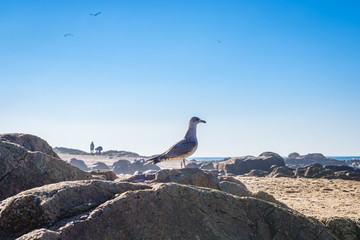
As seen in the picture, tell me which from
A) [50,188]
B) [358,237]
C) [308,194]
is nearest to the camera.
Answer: [50,188]

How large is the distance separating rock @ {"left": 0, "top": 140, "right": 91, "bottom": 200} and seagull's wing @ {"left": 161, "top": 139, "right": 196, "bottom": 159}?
3.84 meters

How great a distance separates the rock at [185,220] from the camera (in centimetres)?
245

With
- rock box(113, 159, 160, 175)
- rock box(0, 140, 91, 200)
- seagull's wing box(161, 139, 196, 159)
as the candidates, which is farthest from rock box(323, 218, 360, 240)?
rock box(113, 159, 160, 175)

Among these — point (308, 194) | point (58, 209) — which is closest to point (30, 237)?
point (58, 209)

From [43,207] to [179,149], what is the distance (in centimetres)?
536

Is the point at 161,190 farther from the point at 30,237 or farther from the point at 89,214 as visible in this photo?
the point at 30,237

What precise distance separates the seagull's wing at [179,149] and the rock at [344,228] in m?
4.54

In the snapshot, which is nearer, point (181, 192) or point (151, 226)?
point (151, 226)

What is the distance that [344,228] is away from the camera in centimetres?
339

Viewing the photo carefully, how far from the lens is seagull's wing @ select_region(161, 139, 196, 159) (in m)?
7.75

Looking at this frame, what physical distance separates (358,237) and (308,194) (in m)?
8.13

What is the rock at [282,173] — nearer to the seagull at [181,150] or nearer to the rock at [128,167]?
the seagull at [181,150]

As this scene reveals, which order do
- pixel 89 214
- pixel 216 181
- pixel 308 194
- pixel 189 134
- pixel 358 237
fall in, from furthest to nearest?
pixel 308 194 < pixel 189 134 < pixel 216 181 < pixel 358 237 < pixel 89 214

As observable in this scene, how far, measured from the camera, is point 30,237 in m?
2.16
